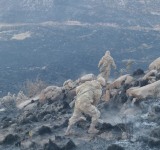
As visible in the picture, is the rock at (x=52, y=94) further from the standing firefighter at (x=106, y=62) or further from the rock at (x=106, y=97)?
the standing firefighter at (x=106, y=62)

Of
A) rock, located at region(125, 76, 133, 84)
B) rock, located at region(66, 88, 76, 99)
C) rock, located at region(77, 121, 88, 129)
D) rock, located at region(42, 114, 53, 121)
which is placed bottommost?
rock, located at region(66, 88, 76, 99)

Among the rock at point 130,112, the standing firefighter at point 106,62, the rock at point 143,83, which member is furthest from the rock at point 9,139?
the standing firefighter at point 106,62

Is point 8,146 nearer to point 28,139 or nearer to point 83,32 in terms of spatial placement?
point 28,139

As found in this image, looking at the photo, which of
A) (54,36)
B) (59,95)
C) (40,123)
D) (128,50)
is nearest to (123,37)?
(128,50)

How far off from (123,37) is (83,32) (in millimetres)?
3936

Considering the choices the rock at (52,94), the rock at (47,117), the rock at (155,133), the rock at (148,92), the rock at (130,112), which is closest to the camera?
the rock at (155,133)

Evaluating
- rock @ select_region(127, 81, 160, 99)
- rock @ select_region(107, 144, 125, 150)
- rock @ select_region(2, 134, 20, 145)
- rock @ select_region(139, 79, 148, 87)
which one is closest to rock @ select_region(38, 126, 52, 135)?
rock @ select_region(2, 134, 20, 145)

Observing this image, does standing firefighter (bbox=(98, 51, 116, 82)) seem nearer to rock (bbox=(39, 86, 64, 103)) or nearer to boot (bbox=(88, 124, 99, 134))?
rock (bbox=(39, 86, 64, 103))

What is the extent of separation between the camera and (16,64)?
21.4 m

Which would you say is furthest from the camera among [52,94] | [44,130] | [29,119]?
[52,94]

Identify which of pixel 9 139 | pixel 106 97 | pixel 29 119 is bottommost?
pixel 29 119

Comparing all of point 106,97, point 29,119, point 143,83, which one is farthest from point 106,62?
point 29,119

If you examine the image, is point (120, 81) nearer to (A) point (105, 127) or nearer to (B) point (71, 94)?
(B) point (71, 94)

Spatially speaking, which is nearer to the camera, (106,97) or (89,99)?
Answer: (89,99)
